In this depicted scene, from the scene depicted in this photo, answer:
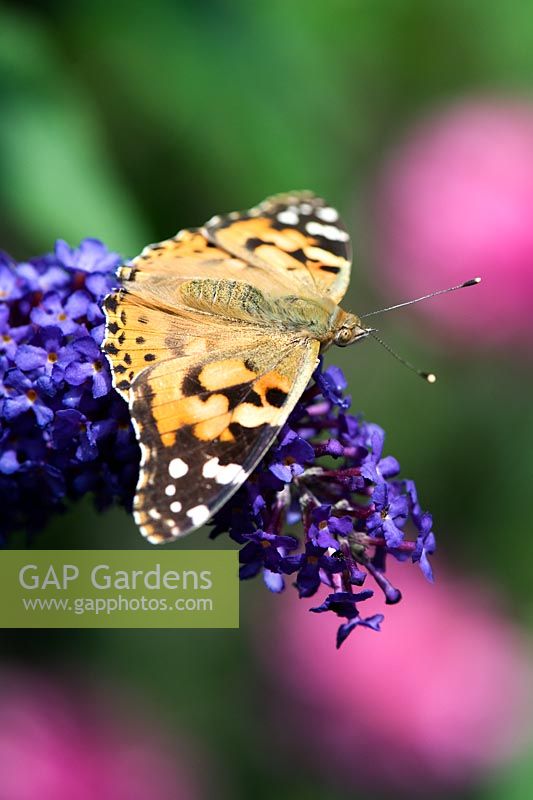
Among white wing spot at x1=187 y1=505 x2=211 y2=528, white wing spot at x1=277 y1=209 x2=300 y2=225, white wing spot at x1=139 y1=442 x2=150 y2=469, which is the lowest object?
white wing spot at x1=187 y1=505 x2=211 y2=528

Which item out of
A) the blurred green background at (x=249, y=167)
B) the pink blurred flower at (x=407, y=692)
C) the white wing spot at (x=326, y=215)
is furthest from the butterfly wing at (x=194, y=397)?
the pink blurred flower at (x=407, y=692)

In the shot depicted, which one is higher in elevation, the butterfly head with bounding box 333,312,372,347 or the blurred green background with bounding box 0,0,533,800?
the blurred green background with bounding box 0,0,533,800

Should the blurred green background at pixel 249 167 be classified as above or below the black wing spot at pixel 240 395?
above

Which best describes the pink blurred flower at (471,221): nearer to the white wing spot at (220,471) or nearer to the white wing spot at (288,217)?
the white wing spot at (288,217)

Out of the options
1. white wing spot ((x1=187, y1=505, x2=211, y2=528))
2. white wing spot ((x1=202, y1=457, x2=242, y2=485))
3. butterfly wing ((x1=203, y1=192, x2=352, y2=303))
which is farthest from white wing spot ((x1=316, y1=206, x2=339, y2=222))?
white wing spot ((x1=187, y1=505, x2=211, y2=528))

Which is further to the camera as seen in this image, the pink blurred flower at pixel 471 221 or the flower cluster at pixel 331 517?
the pink blurred flower at pixel 471 221

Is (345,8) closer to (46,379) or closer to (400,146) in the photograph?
(400,146)

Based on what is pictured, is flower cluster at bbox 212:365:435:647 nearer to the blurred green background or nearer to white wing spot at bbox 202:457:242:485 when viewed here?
white wing spot at bbox 202:457:242:485

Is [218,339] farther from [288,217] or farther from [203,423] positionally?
[288,217]
